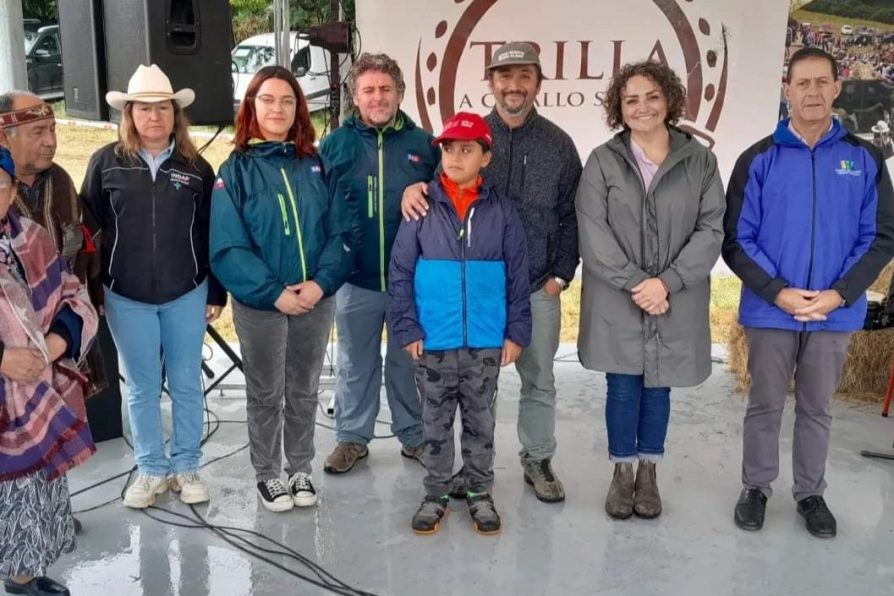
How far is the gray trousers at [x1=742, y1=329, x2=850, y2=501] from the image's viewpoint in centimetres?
288

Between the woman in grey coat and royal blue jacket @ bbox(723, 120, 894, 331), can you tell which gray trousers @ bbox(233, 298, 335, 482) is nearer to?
the woman in grey coat

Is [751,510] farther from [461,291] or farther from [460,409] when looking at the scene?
[461,291]

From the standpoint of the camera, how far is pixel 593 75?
184 inches

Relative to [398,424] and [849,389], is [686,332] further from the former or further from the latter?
[849,389]

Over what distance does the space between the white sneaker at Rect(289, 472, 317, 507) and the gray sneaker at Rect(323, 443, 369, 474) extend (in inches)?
9.2

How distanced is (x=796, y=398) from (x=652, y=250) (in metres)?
0.73

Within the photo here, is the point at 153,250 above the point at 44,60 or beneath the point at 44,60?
beneath

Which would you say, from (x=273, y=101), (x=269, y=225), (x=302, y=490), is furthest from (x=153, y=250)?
(x=302, y=490)

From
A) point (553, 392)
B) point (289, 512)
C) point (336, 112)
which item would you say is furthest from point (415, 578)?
point (336, 112)

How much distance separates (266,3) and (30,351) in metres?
4.74

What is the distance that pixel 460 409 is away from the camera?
2906 millimetres

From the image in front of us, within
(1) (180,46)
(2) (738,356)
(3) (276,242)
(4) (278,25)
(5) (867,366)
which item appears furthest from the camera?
(2) (738,356)

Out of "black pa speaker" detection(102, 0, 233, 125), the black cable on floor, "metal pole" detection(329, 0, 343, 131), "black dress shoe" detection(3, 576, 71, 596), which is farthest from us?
"metal pole" detection(329, 0, 343, 131)

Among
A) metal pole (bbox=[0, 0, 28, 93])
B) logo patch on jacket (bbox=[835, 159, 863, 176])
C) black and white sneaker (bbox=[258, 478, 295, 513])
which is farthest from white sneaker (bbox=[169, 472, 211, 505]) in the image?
logo patch on jacket (bbox=[835, 159, 863, 176])
